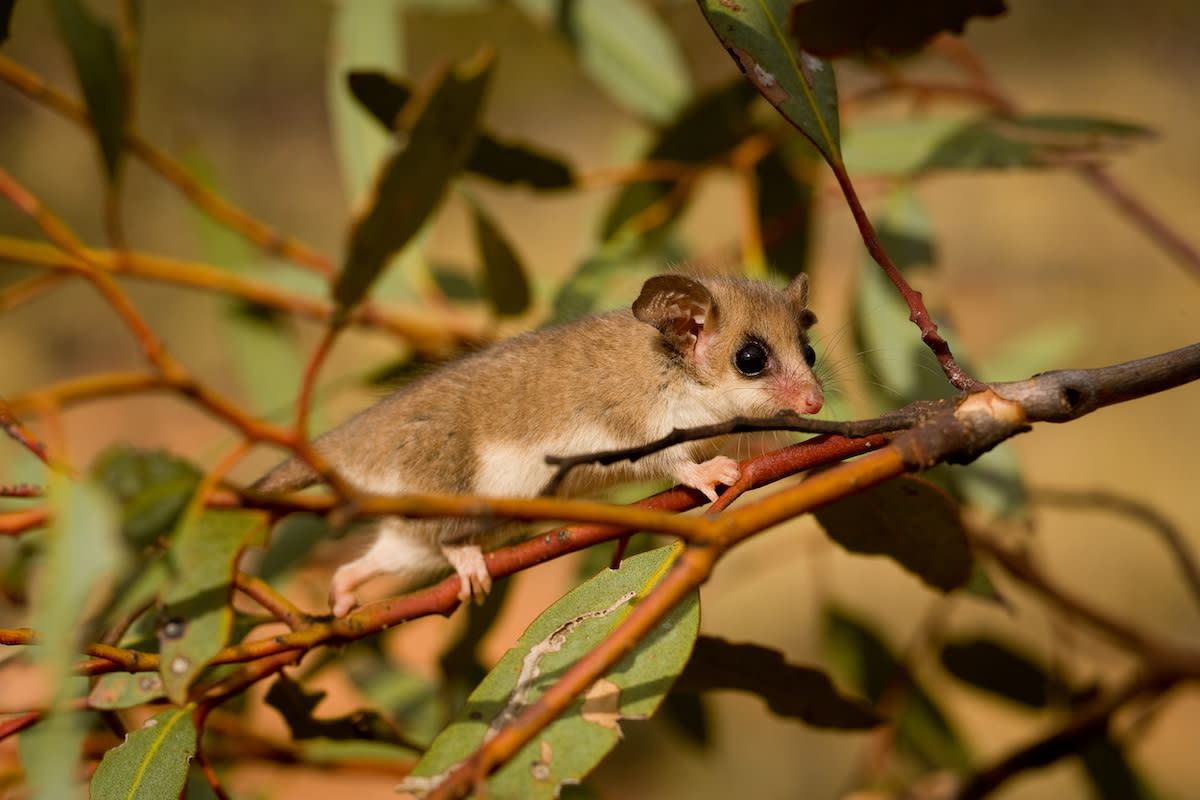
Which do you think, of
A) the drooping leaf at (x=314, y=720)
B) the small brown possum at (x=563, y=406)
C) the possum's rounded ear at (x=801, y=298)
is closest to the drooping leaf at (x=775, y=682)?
the small brown possum at (x=563, y=406)

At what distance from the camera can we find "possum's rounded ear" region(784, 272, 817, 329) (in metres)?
2.72

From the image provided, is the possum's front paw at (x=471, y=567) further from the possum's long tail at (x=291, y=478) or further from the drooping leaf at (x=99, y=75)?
the drooping leaf at (x=99, y=75)

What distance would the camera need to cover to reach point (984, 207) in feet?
25.9

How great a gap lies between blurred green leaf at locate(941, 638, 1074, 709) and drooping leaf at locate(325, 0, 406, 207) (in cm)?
246

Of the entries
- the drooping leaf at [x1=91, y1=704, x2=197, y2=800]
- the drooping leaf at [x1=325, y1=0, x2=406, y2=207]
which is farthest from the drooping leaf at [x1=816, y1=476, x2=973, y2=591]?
→ the drooping leaf at [x1=325, y1=0, x2=406, y2=207]

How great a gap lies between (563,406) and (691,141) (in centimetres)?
111

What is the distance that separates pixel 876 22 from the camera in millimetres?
1802

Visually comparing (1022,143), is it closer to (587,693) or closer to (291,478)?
(587,693)

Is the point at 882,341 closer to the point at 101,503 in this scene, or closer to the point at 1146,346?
the point at 101,503

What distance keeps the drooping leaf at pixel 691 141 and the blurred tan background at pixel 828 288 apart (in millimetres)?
497

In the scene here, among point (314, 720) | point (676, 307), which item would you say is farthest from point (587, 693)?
point (676, 307)

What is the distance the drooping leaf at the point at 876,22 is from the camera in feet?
5.70

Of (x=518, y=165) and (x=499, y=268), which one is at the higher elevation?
(x=518, y=165)

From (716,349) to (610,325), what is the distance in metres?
0.28
